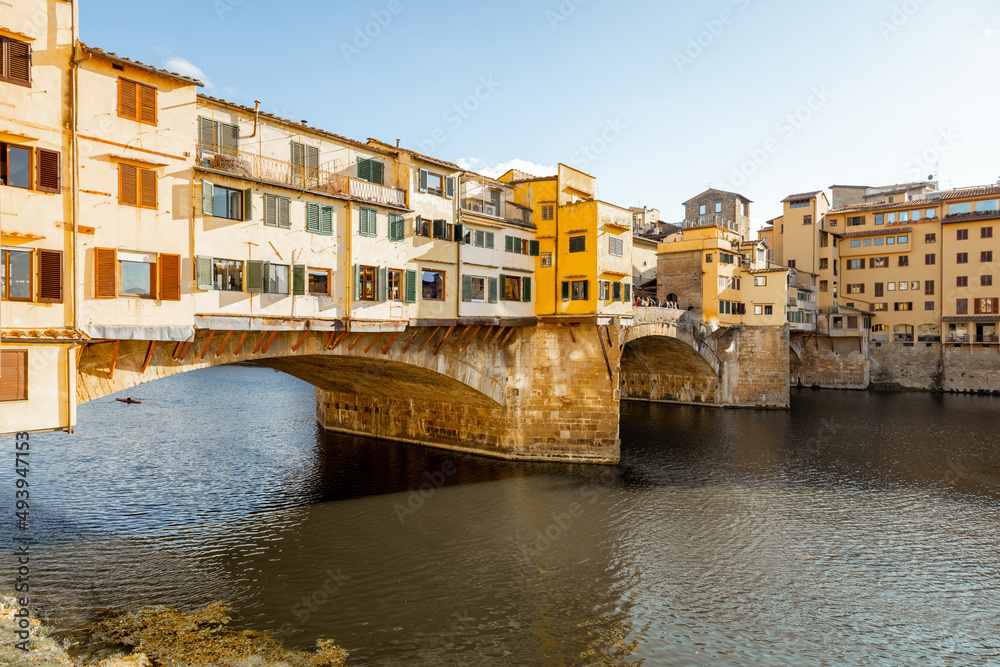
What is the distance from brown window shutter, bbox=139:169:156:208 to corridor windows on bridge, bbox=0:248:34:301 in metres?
3.32

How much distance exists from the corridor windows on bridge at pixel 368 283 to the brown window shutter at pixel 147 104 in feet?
29.1

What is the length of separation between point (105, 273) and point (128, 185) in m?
2.65

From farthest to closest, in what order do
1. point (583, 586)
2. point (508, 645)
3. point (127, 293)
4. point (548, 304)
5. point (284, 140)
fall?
point (548, 304) → point (284, 140) → point (583, 586) → point (127, 293) → point (508, 645)

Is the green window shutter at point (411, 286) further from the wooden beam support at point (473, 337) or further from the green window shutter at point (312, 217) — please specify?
the green window shutter at point (312, 217)

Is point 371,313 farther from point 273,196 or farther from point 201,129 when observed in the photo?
point 201,129

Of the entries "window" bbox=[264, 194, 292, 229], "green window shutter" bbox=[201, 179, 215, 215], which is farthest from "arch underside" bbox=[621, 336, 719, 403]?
"green window shutter" bbox=[201, 179, 215, 215]

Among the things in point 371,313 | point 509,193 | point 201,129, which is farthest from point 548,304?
point 201,129

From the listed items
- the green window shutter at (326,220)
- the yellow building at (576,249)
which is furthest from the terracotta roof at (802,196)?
the green window shutter at (326,220)

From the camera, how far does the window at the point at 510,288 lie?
104 feet

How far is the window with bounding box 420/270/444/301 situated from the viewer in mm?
27781

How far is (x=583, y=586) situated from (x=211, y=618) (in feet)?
34.6

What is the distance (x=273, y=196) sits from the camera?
21422 millimetres

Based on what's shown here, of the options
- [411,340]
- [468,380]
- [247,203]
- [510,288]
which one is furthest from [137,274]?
[510,288]

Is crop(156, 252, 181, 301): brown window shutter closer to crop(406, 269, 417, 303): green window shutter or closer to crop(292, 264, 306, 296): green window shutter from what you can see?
crop(292, 264, 306, 296): green window shutter
